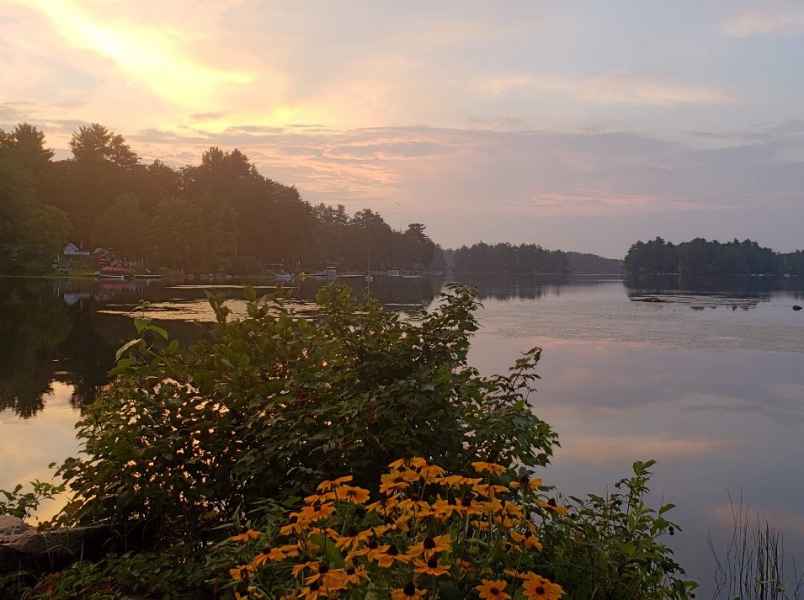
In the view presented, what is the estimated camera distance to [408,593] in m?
2.83

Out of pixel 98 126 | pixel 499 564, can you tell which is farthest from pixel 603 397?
pixel 98 126

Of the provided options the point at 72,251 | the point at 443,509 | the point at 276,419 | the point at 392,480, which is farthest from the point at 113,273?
the point at 443,509

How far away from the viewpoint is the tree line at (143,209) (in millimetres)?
68750

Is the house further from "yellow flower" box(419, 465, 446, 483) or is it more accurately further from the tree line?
"yellow flower" box(419, 465, 446, 483)

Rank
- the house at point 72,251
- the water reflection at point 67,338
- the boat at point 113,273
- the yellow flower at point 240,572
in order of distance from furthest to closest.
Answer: the house at point 72,251 → the boat at point 113,273 → the water reflection at point 67,338 → the yellow flower at point 240,572

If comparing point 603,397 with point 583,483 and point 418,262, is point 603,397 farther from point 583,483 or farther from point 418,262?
point 418,262

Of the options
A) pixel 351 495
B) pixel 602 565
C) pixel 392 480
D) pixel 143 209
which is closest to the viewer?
pixel 602 565

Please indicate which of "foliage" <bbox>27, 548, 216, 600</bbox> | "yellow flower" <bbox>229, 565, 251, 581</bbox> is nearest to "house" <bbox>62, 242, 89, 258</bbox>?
"foliage" <bbox>27, 548, 216, 600</bbox>

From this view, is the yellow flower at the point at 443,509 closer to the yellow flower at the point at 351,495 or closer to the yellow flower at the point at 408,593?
the yellow flower at the point at 351,495

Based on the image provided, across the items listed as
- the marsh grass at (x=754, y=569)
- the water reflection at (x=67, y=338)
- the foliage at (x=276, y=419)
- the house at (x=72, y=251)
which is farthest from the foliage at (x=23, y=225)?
the marsh grass at (x=754, y=569)

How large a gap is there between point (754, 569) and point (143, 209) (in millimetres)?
108451

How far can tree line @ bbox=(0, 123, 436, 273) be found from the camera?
6875 cm

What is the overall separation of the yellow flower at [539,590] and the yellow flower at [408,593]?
0.47m

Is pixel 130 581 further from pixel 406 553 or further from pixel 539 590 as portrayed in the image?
pixel 539 590
